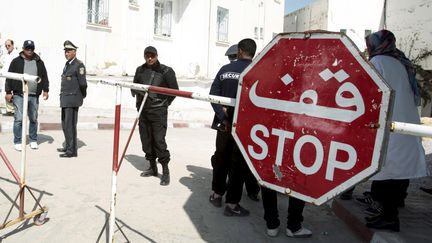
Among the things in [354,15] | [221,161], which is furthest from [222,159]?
[354,15]

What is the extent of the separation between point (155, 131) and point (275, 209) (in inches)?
82.6

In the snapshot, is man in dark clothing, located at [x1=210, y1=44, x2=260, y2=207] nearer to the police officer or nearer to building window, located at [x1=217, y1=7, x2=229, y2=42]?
the police officer

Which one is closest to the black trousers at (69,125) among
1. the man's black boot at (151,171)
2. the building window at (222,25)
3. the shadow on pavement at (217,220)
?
the man's black boot at (151,171)

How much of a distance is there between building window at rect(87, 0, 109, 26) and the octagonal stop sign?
11.7 m

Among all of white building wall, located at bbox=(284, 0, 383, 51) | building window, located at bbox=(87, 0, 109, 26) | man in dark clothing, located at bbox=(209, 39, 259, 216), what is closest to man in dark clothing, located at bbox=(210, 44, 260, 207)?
man in dark clothing, located at bbox=(209, 39, 259, 216)

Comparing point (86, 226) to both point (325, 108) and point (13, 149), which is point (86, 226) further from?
point (13, 149)

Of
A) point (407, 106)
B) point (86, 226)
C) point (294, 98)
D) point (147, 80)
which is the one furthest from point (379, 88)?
point (147, 80)

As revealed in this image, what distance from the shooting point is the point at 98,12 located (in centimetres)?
1293

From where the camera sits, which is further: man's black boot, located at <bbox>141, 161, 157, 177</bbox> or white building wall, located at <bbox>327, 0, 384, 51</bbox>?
white building wall, located at <bbox>327, 0, 384, 51</bbox>

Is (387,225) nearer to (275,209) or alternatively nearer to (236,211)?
(275,209)

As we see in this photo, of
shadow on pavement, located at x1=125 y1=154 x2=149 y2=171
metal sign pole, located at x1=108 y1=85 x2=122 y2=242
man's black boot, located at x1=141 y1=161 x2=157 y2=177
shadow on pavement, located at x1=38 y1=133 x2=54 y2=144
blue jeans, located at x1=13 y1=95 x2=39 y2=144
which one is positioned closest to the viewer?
metal sign pole, located at x1=108 y1=85 x2=122 y2=242

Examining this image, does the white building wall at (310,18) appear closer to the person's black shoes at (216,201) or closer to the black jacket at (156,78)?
Result: the black jacket at (156,78)

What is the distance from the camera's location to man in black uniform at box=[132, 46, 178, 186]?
16.6ft

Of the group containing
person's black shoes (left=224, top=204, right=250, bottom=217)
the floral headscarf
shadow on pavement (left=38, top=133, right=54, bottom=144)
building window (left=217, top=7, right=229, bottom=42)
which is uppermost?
building window (left=217, top=7, right=229, bottom=42)
